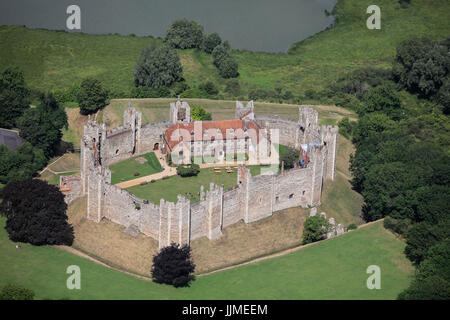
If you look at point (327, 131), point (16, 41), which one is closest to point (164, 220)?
point (327, 131)

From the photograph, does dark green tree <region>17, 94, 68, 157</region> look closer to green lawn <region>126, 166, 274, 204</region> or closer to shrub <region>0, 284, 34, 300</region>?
green lawn <region>126, 166, 274, 204</region>

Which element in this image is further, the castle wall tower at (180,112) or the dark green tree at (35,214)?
the castle wall tower at (180,112)

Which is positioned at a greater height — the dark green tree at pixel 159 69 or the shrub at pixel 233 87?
the dark green tree at pixel 159 69

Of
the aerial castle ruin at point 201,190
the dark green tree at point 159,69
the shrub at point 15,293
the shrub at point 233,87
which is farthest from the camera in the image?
Result: the shrub at point 233,87

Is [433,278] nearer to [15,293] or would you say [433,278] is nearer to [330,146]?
[330,146]

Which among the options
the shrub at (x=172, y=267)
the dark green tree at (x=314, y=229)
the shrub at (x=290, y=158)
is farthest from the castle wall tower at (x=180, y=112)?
the shrub at (x=172, y=267)

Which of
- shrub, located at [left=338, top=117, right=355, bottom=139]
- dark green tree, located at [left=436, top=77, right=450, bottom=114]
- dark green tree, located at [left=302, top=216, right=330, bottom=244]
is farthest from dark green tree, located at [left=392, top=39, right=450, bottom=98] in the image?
dark green tree, located at [left=302, top=216, right=330, bottom=244]

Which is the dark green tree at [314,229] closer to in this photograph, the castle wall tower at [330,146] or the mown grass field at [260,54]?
the castle wall tower at [330,146]
